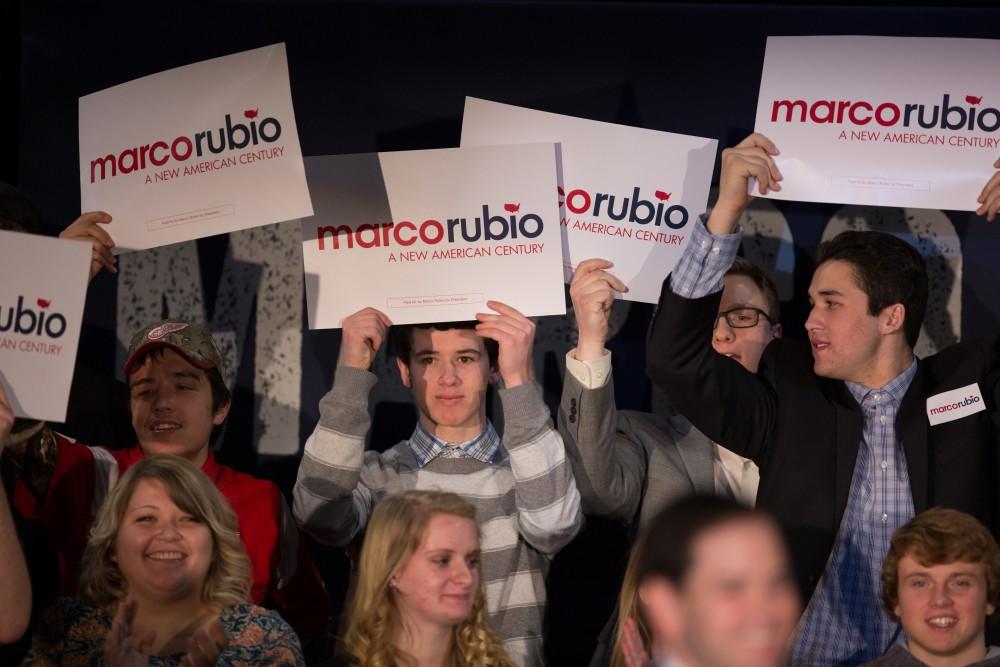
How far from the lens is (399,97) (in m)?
4.82

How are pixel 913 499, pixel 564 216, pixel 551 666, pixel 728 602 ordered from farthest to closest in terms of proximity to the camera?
pixel 551 666
pixel 564 216
pixel 913 499
pixel 728 602

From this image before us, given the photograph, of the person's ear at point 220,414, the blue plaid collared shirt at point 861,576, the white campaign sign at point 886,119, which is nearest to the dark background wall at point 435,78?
the white campaign sign at point 886,119

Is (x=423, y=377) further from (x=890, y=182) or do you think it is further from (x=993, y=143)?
(x=993, y=143)

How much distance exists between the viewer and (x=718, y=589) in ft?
6.64

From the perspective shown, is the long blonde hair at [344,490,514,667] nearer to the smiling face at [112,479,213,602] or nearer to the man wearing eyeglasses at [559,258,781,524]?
the smiling face at [112,479,213,602]

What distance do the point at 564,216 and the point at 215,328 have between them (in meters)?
1.43

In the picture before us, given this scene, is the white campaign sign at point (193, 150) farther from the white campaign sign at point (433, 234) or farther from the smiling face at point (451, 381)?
the smiling face at point (451, 381)

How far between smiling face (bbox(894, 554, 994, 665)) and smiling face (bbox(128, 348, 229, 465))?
1.90 metres

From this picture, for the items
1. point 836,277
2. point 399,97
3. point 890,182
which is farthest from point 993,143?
point 399,97

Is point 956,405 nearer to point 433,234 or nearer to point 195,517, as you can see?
point 433,234

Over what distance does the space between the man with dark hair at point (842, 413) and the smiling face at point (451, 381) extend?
0.52 meters

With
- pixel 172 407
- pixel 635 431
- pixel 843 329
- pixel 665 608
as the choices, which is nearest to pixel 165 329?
pixel 172 407

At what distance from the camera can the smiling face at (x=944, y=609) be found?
3369 mm

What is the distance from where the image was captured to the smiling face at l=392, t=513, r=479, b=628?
324 cm
